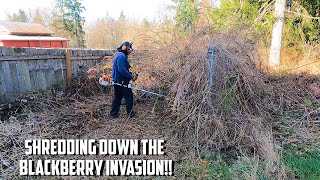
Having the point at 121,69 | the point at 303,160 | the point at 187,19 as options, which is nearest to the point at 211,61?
the point at 121,69

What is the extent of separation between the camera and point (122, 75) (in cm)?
542

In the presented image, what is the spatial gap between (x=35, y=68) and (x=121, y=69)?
2.65 metres

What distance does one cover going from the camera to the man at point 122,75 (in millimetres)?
5332

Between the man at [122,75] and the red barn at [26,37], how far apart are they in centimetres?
1490

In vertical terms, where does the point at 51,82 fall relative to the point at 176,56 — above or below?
below

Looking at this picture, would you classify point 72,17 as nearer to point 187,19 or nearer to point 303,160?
point 187,19

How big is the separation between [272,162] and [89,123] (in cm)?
378

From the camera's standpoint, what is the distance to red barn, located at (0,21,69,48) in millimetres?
17031

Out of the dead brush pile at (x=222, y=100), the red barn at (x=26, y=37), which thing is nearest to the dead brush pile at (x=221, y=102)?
the dead brush pile at (x=222, y=100)

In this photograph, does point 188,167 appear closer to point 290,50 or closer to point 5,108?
point 5,108

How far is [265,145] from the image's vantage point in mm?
4199

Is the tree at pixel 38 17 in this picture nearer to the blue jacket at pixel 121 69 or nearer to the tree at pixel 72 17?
the tree at pixel 72 17

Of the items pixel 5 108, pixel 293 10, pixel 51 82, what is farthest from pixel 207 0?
pixel 5 108

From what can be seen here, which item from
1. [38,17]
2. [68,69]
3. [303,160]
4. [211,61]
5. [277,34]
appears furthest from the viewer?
[38,17]
